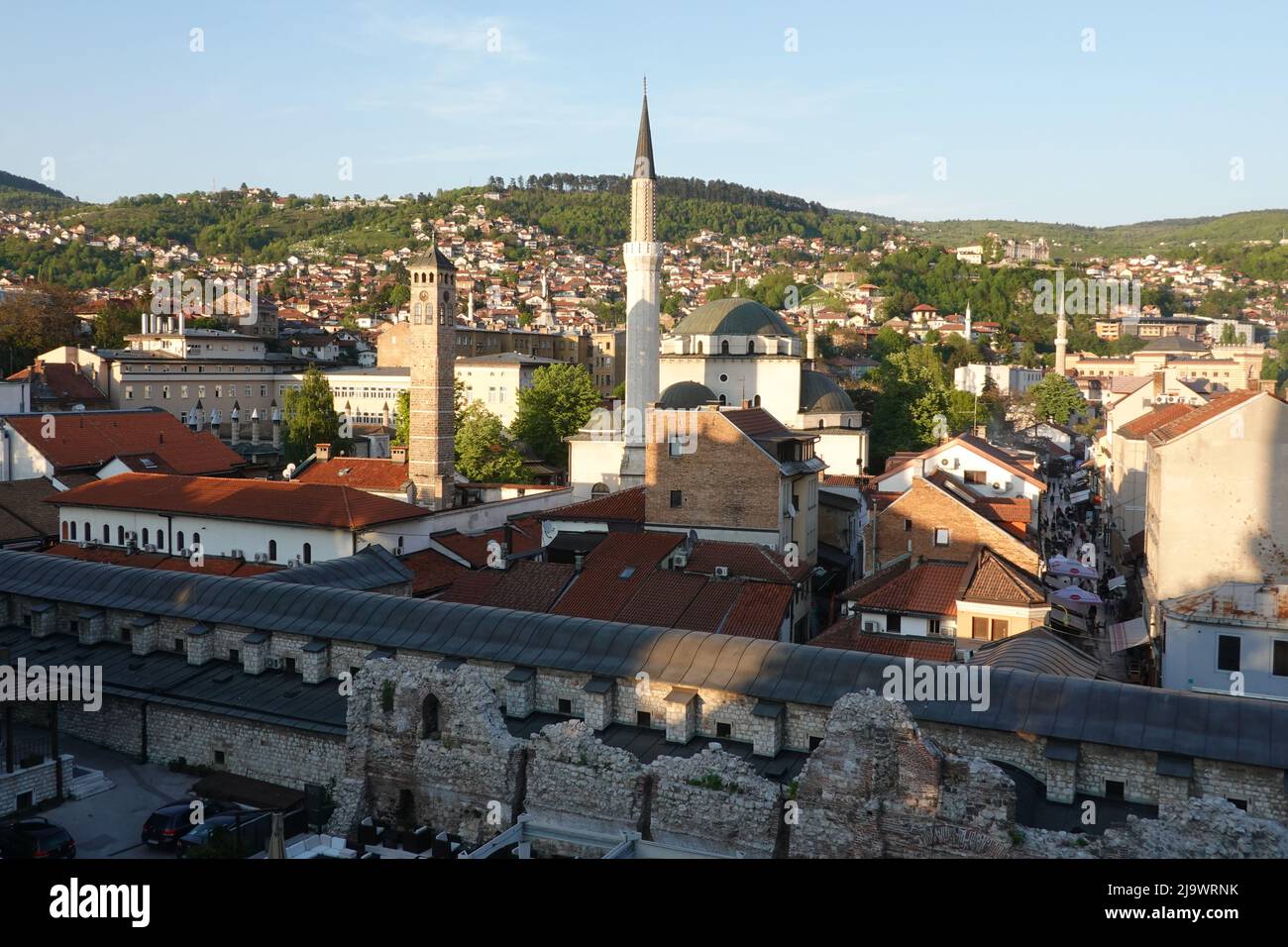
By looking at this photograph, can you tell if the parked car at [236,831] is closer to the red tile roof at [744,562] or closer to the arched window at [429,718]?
the arched window at [429,718]

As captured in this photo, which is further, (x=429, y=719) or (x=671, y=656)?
(x=671, y=656)

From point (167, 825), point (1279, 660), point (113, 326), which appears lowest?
point (167, 825)

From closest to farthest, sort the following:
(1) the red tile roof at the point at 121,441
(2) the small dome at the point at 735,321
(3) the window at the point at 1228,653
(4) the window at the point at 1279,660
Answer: (4) the window at the point at 1279,660, (3) the window at the point at 1228,653, (1) the red tile roof at the point at 121,441, (2) the small dome at the point at 735,321

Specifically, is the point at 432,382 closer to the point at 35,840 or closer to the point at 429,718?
the point at 429,718

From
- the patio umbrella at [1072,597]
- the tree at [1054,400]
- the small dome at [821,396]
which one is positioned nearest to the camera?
the patio umbrella at [1072,597]

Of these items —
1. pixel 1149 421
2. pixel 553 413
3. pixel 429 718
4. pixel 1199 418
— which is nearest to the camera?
pixel 429 718

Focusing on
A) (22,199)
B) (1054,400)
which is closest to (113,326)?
(1054,400)

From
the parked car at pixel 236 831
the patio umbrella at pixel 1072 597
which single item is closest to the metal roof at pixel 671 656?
the parked car at pixel 236 831
